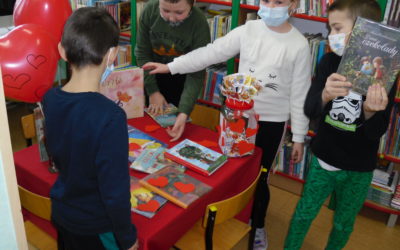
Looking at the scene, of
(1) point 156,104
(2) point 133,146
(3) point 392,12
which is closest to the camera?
(2) point 133,146

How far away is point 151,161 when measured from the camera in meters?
1.55

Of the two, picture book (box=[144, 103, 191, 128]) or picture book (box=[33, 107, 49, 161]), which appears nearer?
picture book (box=[33, 107, 49, 161])

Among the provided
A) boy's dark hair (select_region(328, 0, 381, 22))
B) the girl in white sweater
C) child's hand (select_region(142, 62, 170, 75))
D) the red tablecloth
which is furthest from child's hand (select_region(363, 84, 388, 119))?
child's hand (select_region(142, 62, 170, 75))

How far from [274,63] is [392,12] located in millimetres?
965

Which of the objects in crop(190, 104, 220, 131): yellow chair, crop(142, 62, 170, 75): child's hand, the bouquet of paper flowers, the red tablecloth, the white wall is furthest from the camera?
crop(190, 104, 220, 131): yellow chair

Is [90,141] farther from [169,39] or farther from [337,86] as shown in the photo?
[169,39]

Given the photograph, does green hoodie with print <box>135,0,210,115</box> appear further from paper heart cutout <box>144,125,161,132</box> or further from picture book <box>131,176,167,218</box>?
picture book <box>131,176,167,218</box>

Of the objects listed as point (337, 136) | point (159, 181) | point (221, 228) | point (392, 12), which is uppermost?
point (392, 12)

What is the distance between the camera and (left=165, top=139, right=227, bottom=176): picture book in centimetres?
153

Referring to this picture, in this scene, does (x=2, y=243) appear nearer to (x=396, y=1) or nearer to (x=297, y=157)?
(x=297, y=157)

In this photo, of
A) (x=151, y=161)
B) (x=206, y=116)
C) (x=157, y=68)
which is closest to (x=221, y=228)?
(x=151, y=161)

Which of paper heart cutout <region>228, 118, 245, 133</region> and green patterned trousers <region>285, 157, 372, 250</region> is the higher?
paper heart cutout <region>228, 118, 245, 133</region>

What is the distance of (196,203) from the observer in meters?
1.36

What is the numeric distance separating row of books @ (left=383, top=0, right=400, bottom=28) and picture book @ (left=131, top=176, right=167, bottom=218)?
1.79 m
